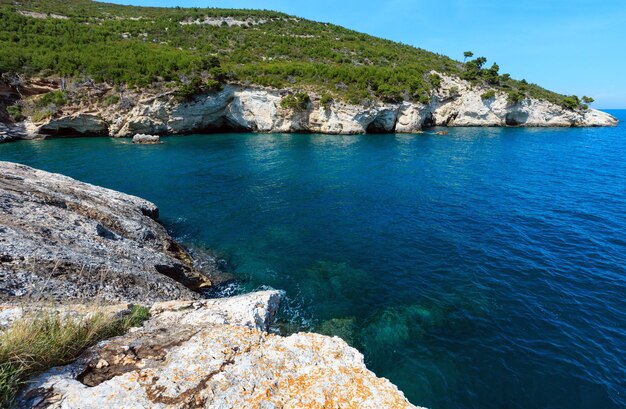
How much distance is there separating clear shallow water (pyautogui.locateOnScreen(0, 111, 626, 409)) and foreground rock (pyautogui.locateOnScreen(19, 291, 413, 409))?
5276mm

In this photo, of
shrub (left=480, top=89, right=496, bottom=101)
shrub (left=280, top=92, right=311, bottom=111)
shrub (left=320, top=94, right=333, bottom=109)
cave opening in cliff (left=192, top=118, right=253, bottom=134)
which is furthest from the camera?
shrub (left=480, top=89, right=496, bottom=101)

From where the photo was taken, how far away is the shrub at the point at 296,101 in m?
59.3

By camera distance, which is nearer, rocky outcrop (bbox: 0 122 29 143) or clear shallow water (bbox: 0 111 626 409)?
clear shallow water (bbox: 0 111 626 409)

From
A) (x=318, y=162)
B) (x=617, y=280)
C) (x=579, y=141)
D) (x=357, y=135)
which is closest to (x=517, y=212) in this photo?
(x=617, y=280)

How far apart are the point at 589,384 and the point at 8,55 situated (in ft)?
272

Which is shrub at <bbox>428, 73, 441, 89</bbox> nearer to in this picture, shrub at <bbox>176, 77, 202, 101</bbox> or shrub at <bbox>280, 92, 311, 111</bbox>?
shrub at <bbox>280, 92, 311, 111</bbox>

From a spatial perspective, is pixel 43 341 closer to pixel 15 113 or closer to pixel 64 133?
pixel 64 133

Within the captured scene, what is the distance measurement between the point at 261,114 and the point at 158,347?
61.0 m

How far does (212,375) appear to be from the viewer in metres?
5.51

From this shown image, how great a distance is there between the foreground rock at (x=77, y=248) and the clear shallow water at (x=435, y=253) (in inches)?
147

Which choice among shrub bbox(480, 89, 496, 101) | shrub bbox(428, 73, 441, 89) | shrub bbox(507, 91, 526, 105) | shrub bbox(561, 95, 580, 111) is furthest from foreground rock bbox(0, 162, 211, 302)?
shrub bbox(561, 95, 580, 111)

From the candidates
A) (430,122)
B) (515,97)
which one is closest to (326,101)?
(430,122)

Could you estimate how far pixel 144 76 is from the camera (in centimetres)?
5747

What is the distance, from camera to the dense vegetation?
190ft
